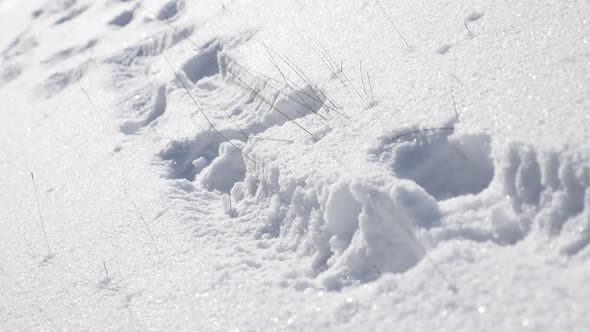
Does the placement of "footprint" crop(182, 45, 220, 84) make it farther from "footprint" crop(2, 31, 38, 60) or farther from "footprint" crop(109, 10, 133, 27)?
"footprint" crop(2, 31, 38, 60)

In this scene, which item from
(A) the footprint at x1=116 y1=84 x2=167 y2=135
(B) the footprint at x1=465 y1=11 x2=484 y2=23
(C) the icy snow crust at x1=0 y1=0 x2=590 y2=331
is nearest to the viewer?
(C) the icy snow crust at x1=0 y1=0 x2=590 y2=331

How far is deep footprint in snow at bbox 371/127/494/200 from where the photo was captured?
5.86ft

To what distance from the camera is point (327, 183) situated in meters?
1.93

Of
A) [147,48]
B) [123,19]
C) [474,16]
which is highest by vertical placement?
[123,19]

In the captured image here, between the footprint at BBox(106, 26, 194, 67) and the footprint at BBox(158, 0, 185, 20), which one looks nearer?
the footprint at BBox(106, 26, 194, 67)

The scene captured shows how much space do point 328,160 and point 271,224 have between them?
1.04 ft

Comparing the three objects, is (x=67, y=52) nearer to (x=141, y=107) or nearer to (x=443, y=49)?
(x=141, y=107)

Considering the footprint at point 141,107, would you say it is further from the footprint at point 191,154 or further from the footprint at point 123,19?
the footprint at point 123,19

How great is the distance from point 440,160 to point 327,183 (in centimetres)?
36

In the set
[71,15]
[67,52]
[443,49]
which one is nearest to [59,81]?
[67,52]

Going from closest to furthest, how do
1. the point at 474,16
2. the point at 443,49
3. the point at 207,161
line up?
the point at 443,49 → the point at 474,16 → the point at 207,161

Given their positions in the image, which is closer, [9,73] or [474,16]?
[474,16]

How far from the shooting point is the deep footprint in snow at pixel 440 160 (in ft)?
5.86

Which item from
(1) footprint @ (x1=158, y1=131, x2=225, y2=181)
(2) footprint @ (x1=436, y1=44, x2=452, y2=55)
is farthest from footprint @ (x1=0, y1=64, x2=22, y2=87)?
(2) footprint @ (x1=436, y1=44, x2=452, y2=55)
